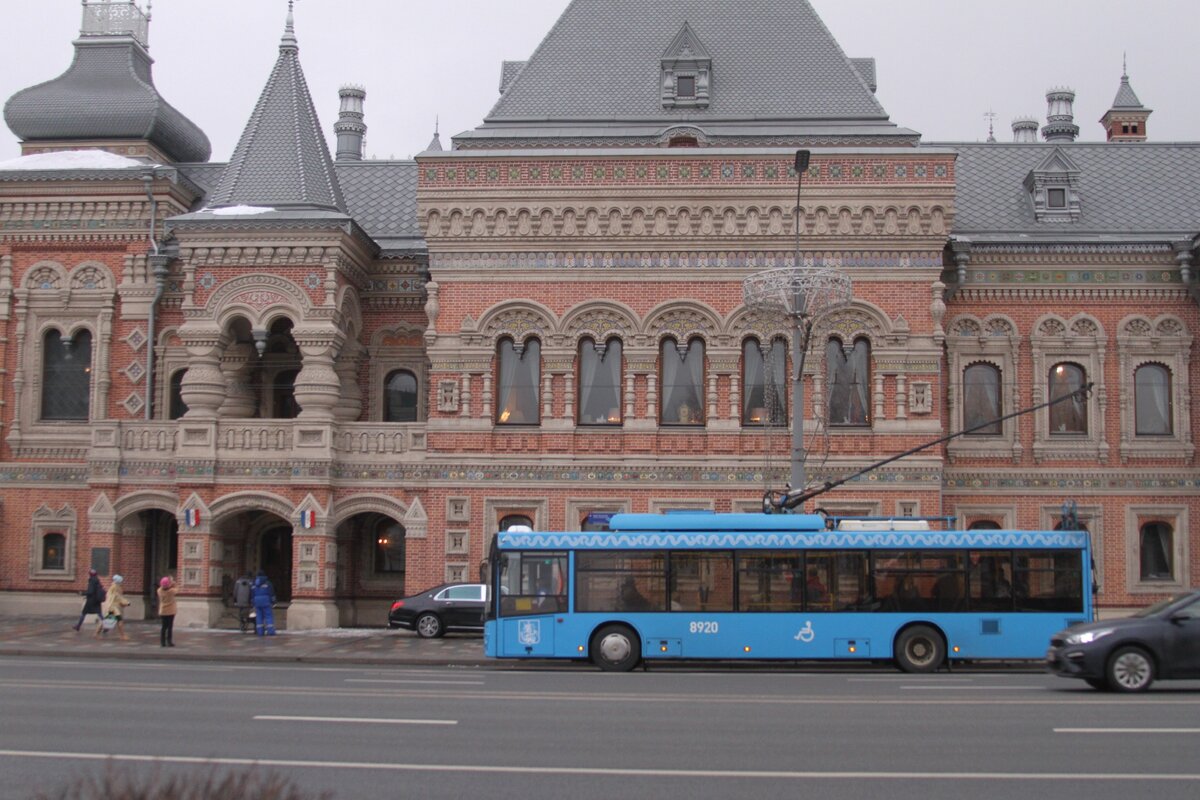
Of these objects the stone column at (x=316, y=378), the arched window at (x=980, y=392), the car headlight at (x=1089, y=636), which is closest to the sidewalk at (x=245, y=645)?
the stone column at (x=316, y=378)

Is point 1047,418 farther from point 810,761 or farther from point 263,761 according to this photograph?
point 263,761

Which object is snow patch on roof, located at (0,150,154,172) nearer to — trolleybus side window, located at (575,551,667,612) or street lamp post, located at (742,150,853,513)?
street lamp post, located at (742,150,853,513)

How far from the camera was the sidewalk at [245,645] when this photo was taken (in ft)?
78.9

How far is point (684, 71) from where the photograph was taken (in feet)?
108

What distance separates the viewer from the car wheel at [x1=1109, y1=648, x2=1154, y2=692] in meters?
16.9

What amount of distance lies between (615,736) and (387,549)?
2132cm

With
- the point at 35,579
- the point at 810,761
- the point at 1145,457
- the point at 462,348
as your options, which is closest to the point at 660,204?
the point at 462,348

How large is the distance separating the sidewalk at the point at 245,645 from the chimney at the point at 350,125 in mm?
18776

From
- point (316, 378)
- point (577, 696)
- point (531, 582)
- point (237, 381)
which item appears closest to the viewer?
point (577, 696)

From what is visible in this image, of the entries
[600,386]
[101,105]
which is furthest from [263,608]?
[101,105]

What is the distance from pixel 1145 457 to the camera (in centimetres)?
3222

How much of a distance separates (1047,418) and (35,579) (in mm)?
24137

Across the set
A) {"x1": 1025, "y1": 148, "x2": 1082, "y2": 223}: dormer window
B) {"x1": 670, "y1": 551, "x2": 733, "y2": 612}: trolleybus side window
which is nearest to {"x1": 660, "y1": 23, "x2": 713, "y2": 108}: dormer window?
{"x1": 1025, "y1": 148, "x2": 1082, "y2": 223}: dormer window

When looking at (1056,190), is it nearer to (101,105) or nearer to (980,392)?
(980,392)
